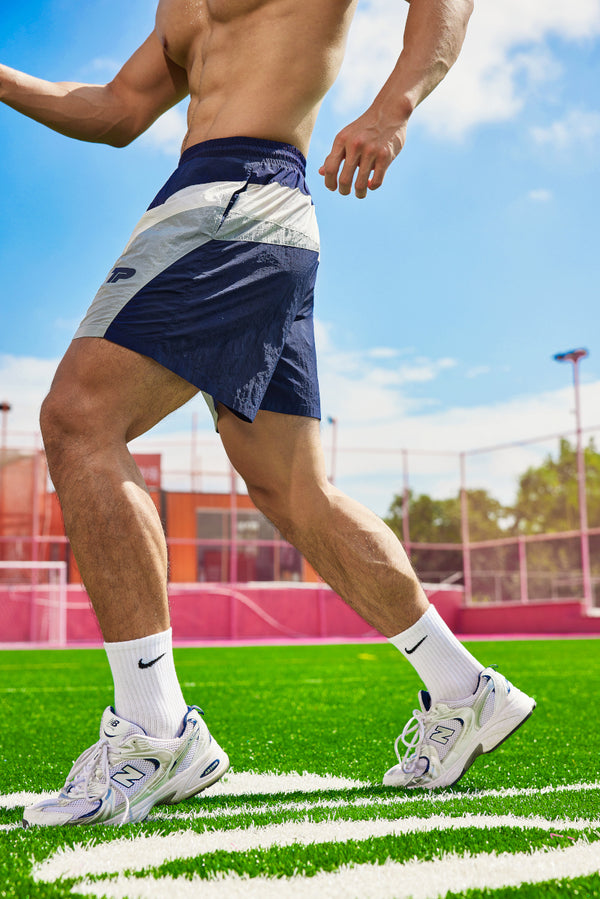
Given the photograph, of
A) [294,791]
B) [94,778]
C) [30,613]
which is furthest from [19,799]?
[30,613]

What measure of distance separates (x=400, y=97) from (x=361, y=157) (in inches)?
6.2

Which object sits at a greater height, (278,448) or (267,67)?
(267,67)

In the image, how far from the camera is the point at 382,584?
6.59ft

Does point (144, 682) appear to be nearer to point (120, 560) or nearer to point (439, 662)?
point (120, 560)

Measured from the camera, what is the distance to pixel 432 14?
6.09 feet

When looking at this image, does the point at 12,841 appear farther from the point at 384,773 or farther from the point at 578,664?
the point at 578,664

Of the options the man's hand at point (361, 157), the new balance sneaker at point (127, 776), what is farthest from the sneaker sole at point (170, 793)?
the man's hand at point (361, 157)

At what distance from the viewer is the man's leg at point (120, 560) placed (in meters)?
1.65

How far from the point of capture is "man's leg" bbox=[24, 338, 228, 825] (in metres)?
1.65

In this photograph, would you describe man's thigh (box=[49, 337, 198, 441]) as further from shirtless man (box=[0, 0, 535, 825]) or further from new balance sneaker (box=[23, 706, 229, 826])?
new balance sneaker (box=[23, 706, 229, 826])

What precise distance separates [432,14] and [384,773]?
1692mm

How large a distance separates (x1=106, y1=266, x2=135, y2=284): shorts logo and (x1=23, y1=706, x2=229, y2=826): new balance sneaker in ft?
2.70

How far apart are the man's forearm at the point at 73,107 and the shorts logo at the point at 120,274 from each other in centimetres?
81

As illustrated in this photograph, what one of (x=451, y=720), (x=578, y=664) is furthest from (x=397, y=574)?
(x=578, y=664)
